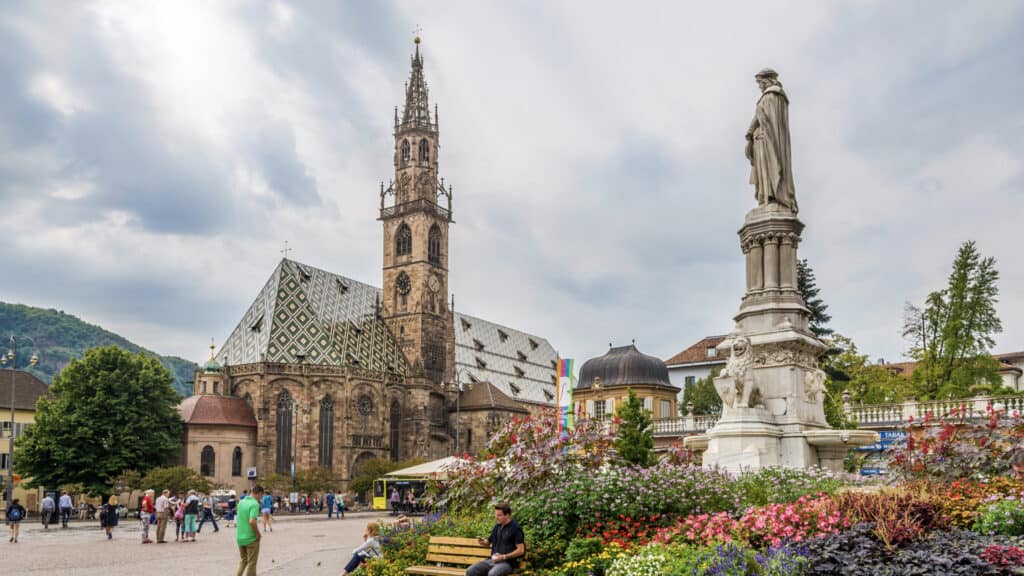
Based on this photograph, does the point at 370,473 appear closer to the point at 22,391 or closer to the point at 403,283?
the point at 403,283

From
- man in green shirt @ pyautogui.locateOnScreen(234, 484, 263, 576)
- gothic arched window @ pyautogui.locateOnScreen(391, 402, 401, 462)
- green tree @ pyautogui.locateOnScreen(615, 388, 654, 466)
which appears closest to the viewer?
man in green shirt @ pyautogui.locateOnScreen(234, 484, 263, 576)

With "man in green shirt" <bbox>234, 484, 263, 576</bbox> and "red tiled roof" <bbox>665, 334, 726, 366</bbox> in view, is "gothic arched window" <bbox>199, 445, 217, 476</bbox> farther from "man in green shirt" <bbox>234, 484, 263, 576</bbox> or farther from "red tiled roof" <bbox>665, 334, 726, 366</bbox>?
"man in green shirt" <bbox>234, 484, 263, 576</bbox>

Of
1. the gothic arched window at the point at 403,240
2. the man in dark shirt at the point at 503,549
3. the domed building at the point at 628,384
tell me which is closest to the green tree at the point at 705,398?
the domed building at the point at 628,384

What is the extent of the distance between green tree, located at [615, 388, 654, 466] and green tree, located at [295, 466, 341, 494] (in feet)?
145

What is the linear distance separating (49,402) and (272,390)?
2340cm

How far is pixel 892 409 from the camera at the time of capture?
36.7 meters

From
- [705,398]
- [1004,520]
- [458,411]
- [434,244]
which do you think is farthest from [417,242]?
[1004,520]

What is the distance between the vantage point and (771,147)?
57.7 ft

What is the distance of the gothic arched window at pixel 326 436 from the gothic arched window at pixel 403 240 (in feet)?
74.3

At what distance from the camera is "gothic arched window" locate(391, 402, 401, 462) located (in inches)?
3430

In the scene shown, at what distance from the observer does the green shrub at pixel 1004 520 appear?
9.16 m

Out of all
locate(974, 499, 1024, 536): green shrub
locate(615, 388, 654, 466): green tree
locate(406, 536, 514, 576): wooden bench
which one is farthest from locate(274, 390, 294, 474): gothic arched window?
locate(974, 499, 1024, 536): green shrub

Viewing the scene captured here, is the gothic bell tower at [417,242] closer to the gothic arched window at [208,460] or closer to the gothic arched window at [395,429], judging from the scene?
the gothic arched window at [395,429]

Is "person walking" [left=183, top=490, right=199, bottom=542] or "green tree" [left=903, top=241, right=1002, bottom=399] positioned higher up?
"green tree" [left=903, top=241, right=1002, bottom=399]
